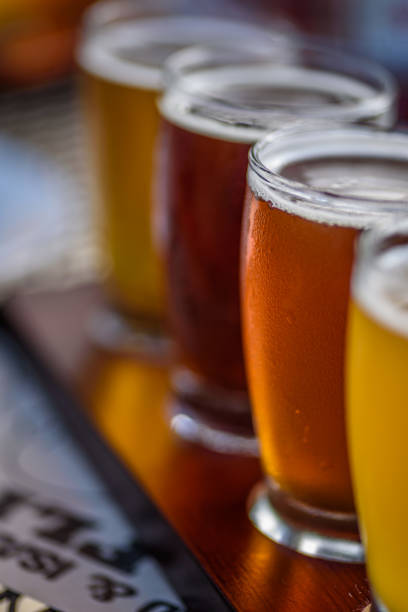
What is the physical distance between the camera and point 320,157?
0.74m

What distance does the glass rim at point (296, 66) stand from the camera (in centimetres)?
78

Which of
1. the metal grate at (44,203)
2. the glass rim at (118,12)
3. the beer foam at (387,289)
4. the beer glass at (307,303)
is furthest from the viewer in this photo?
the metal grate at (44,203)

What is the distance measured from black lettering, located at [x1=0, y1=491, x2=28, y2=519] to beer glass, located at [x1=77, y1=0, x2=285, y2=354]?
24 centimetres

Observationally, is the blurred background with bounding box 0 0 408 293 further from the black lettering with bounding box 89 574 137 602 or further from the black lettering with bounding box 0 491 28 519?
the black lettering with bounding box 89 574 137 602

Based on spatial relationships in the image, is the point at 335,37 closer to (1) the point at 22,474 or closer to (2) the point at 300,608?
(1) the point at 22,474

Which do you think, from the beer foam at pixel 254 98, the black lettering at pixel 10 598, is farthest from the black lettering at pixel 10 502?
the beer foam at pixel 254 98

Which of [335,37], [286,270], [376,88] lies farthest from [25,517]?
[335,37]

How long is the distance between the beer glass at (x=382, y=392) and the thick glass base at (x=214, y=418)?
1.01 feet

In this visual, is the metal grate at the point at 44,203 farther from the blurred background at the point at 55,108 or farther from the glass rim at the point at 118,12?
the glass rim at the point at 118,12

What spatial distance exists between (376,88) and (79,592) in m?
0.46

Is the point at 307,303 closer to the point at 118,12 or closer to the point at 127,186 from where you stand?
the point at 127,186

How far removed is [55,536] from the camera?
832mm

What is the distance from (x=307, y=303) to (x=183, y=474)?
0.86 feet

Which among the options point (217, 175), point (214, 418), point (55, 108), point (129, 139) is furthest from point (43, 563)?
point (55, 108)
